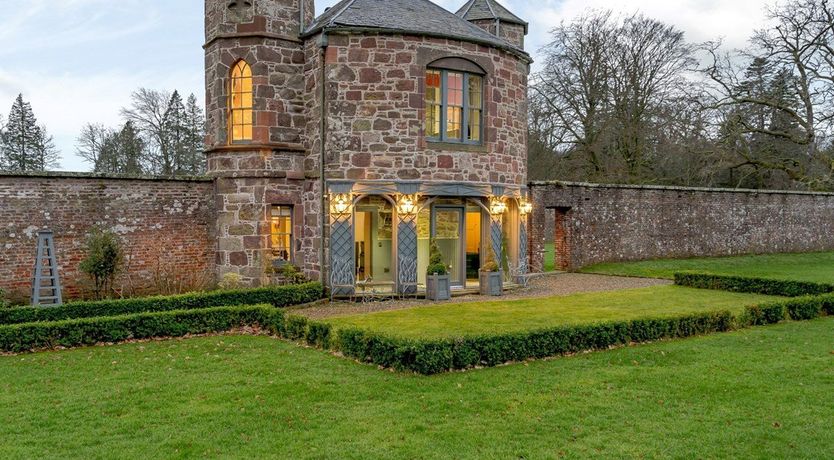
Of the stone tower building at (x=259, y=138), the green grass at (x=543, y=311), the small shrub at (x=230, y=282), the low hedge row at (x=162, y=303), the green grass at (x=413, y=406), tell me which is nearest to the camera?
the green grass at (x=413, y=406)

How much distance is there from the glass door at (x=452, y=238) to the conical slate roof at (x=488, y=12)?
7.21m

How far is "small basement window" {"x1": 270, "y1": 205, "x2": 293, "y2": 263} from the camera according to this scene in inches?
645

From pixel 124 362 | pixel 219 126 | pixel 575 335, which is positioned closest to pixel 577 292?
pixel 575 335

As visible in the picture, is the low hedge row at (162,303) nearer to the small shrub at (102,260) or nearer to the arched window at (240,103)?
the small shrub at (102,260)

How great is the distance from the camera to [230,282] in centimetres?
1560

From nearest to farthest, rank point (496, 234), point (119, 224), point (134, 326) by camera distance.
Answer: point (134, 326) → point (119, 224) → point (496, 234)

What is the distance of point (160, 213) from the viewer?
A: 15570mm

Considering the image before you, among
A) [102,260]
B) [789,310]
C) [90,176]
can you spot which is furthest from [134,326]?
[789,310]

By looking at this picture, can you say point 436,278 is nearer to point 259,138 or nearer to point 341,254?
point 341,254

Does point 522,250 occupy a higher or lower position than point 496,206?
Answer: lower

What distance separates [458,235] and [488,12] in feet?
26.0

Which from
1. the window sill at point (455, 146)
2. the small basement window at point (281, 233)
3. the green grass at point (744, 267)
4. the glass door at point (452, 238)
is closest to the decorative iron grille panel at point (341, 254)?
the small basement window at point (281, 233)

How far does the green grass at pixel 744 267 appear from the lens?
812 inches

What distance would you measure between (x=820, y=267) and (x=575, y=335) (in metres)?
18.4
